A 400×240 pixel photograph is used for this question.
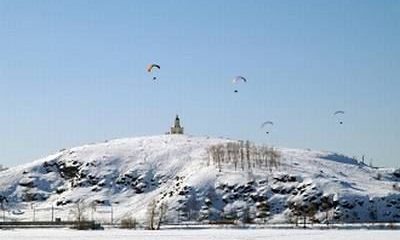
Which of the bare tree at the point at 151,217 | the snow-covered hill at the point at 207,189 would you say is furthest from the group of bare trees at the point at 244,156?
the bare tree at the point at 151,217

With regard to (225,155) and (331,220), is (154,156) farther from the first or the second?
(331,220)

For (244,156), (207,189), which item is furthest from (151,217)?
(244,156)

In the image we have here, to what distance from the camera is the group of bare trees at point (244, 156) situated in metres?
180

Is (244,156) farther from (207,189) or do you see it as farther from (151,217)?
(151,217)

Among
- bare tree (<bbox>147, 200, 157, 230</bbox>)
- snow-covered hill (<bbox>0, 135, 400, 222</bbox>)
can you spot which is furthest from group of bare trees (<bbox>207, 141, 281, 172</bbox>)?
bare tree (<bbox>147, 200, 157, 230</bbox>)

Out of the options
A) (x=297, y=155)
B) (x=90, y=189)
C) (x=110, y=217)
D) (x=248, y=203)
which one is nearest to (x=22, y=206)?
(x=90, y=189)

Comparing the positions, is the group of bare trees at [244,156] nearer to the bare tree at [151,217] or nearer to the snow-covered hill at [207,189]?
the snow-covered hill at [207,189]

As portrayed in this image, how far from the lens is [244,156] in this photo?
186 m

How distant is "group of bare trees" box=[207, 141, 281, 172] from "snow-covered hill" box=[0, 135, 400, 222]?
0.65 metres

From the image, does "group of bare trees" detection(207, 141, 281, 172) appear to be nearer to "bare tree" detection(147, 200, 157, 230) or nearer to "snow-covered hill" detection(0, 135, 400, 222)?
"snow-covered hill" detection(0, 135, 400, 222)

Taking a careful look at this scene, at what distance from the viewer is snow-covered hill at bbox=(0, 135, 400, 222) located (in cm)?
15175

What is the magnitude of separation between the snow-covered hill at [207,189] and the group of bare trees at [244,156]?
653 mm

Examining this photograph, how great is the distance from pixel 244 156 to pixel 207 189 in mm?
23989

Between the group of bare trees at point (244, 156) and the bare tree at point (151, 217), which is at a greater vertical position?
the group of bare trees at point (244, 156)
